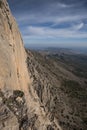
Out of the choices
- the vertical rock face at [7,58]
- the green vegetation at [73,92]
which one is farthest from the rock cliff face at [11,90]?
the green vegetation at [73,92]

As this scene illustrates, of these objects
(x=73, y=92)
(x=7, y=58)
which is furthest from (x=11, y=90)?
(x=73, y=92)

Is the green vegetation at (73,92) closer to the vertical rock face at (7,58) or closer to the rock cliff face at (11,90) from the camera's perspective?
the rock cliff face at (11,90)

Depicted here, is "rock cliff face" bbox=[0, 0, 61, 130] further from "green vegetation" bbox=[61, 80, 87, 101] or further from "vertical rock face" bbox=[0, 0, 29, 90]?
"green vegetation" bbox=[61, 80, 87, 101]

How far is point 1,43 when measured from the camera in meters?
38.2

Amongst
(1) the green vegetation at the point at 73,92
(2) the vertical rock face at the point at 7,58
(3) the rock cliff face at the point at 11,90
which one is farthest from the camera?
(1) the green vegetation at the point at 73,92

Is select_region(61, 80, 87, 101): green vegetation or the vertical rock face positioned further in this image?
select_region(61, 80, 87, 101): green vegetation

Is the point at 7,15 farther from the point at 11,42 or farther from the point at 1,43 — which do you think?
the point at 1,43

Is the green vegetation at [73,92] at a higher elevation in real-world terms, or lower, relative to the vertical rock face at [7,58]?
lower

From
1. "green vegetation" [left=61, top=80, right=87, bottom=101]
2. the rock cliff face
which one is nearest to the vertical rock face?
the rock cliff face

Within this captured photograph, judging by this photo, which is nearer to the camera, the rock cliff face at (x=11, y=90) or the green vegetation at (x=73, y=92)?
the rock cliff face at (x=11, y=90)

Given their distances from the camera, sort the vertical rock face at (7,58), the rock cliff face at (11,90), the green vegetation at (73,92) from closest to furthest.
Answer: the rock cliff face at (11,90) < the vertical rock face at (7,58) < the green vegetation at (73,92)

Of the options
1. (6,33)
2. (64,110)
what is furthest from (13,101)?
(64,110)

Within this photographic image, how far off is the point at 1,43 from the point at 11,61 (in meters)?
4.16

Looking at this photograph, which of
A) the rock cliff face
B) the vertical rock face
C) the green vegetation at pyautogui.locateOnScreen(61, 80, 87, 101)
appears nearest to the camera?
the rock cliff face
